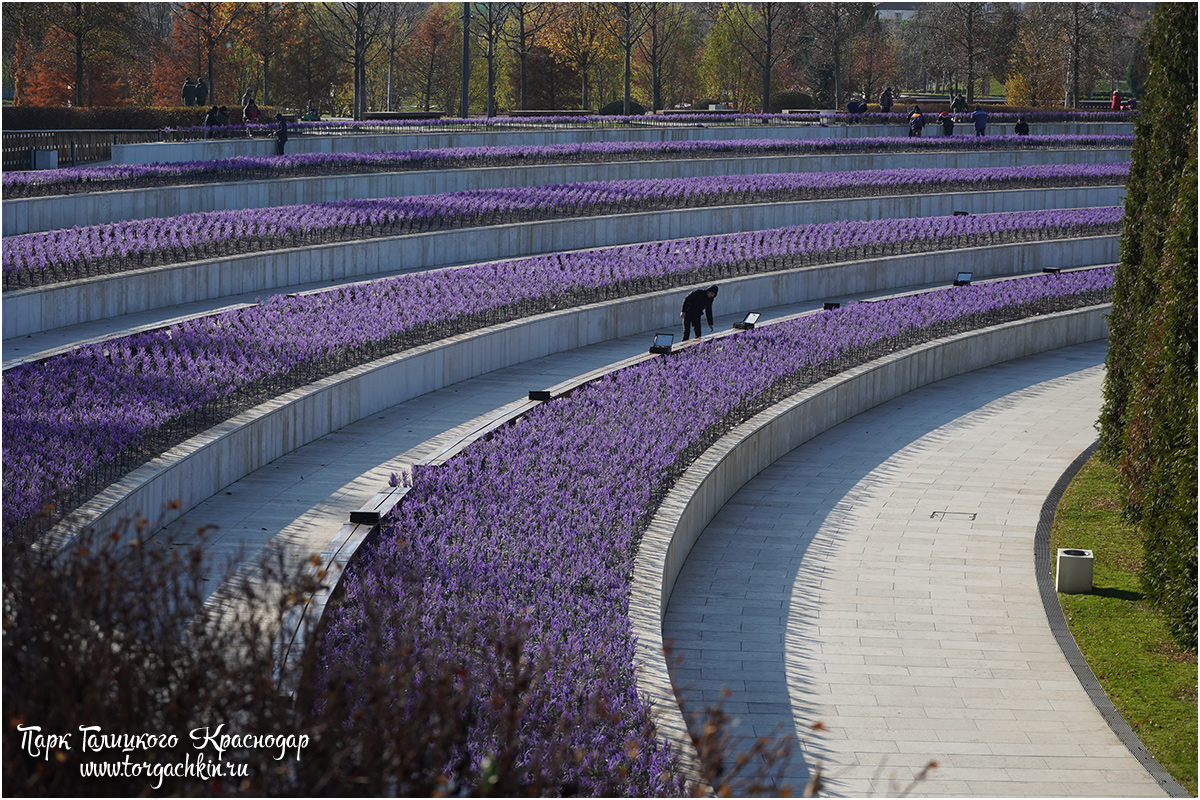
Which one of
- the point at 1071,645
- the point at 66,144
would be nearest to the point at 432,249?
the point at 66,144

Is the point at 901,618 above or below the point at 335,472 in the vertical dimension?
below

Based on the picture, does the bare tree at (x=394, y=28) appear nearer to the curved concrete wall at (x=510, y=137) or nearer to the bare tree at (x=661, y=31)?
the bare tree at (x=661, y=31)

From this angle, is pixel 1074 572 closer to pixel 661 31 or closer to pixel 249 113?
pixel 249 113

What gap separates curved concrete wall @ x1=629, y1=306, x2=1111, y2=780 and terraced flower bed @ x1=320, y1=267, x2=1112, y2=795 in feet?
0.57

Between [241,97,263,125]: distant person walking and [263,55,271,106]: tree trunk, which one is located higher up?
[263,55,271,106]: tree trunk

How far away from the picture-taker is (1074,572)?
455 inches

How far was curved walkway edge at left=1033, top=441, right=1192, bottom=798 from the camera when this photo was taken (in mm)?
8469

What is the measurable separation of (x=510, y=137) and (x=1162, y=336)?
2746 centimetres

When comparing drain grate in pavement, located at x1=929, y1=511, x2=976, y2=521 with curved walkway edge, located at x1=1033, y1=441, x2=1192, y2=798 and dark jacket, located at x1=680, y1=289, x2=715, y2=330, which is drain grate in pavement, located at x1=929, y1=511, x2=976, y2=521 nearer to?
curved walkway edge, located at x1=1033, y1=441, x2=1192, y2=798

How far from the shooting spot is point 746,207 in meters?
27.1

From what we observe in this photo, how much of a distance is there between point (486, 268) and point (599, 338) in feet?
6.62

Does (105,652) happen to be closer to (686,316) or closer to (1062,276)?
(686,316)

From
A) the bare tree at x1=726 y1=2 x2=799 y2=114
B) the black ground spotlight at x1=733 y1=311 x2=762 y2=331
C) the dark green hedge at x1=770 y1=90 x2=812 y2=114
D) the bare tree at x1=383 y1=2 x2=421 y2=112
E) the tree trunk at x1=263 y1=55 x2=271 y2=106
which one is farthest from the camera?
the bare tree at x1=383 y1=2 x2=421 y2=112

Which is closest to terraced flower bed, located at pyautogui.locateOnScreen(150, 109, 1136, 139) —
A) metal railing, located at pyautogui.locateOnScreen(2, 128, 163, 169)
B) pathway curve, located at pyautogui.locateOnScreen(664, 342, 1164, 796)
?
metal railing, located at pyautogui.locateOnScreen(2, 128, 163, 169)
